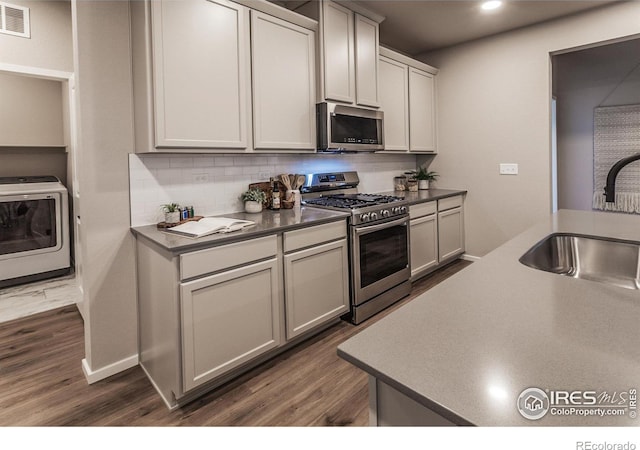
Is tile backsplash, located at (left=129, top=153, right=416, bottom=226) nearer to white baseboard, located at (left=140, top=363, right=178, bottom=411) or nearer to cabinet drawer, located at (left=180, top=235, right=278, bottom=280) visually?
cabinet drawer, located at (left=180, top=235, right=278, bottom=280)

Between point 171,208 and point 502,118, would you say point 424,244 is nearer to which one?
point 502,118

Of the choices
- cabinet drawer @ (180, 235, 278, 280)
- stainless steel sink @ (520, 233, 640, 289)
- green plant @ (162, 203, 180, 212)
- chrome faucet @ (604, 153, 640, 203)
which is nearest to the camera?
stainless steel sink @ (520, 233, 640, 289)

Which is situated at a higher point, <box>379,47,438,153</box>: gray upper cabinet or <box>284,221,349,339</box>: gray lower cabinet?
<box>379,47,438,153</box>: gray upper cabinet

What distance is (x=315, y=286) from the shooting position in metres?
2.52

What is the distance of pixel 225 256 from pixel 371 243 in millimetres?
1320

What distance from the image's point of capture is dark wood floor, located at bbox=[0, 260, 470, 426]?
5.96ft

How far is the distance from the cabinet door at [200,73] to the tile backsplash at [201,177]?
319 millimetres

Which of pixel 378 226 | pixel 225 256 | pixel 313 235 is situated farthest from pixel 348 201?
pixel 225 256

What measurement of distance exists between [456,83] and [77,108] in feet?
12.5

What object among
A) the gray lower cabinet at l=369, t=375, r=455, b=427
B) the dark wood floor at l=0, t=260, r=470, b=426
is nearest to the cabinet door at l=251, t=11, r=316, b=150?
the dark wood floor at l=0, t=260, r=470, b=426

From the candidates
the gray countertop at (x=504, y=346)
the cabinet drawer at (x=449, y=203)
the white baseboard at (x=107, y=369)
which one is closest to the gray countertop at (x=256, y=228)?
the white baseboard at (x=107, y=369)

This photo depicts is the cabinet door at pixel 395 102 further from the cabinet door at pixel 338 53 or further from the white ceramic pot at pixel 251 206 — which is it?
the white ceramic pot at pixel 251 206

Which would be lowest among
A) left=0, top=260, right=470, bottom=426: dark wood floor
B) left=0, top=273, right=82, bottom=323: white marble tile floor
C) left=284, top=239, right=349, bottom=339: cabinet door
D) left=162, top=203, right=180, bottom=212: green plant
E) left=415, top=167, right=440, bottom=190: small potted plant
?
left=0, top=260, right=470, bottom=426: dark wood floor

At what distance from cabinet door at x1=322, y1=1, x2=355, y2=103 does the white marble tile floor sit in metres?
2.65
